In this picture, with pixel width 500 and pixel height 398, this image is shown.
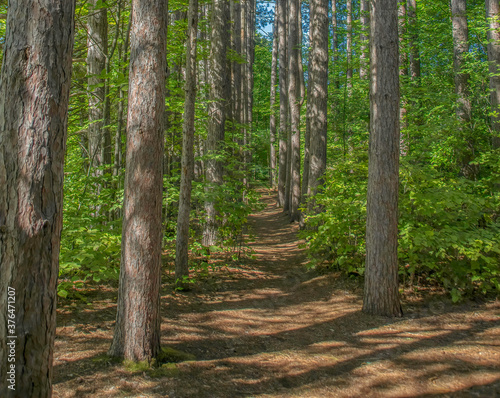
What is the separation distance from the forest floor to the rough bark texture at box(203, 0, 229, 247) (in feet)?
7.31

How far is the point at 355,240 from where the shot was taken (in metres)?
7.60

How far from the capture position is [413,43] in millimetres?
13148

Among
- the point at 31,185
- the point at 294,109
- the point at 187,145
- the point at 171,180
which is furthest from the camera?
the point at 294,109

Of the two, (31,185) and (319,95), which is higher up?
(319,95)

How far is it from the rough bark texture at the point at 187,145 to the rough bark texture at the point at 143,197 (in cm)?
210

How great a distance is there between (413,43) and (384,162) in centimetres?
952

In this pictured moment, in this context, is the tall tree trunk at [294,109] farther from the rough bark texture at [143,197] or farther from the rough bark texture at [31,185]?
the rough bark texture at [31,185]

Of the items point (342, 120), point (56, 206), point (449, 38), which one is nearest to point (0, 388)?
point (56, 206)

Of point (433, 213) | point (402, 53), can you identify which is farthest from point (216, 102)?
point (402, 53)

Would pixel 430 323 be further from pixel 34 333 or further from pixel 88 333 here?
pixel 34 333

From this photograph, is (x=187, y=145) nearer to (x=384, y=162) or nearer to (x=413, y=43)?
(x=384, y=162)

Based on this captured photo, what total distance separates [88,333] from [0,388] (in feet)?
7.53

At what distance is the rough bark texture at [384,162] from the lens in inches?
227

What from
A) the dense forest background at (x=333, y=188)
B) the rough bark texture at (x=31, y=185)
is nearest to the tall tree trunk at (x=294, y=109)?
the dense forest background at (x=333, y=188)
